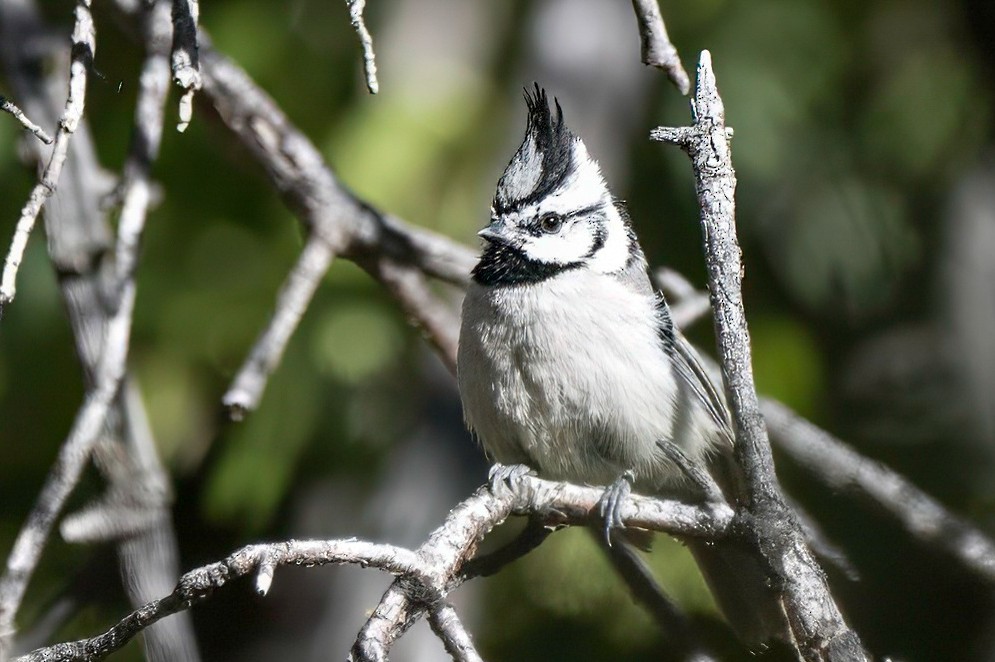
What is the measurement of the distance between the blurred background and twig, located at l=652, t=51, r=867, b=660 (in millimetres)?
1100

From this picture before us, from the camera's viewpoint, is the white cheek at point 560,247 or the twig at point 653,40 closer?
the twig at point 653,40

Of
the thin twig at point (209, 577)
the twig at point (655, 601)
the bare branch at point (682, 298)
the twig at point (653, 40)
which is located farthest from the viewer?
the bare branch at point (682, 298)

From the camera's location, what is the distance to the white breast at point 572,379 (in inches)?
101

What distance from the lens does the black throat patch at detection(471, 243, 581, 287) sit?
2.73 metres

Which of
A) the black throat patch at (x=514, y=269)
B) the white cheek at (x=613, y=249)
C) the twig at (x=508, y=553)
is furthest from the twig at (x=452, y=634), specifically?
the white cheek at (x=613, y=249)

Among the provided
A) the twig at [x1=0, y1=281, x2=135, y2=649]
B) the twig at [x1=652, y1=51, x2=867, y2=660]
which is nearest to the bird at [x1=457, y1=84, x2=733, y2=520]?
the twig at [x1=652, y1=51, x2=867, y2=660]

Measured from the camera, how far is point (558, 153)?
2.64 m

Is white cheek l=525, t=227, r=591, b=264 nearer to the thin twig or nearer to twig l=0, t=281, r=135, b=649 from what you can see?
twig l=0, t=281, r=135, b=649

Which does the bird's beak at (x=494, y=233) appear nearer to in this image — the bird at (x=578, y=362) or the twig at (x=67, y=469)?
the bird at (x=578, y=362)

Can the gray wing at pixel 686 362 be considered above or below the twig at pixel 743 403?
above

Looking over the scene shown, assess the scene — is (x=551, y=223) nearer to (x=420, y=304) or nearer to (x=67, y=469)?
(x=420, y=304)

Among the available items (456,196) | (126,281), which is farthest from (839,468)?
(126,281)

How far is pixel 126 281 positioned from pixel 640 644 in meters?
1.70

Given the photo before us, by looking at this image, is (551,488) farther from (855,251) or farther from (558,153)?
(855,251)
